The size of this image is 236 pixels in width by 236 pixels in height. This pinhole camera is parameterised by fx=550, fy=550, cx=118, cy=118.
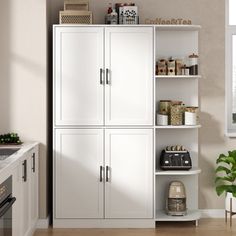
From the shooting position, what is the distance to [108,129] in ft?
16.3

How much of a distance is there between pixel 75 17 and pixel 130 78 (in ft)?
2.45

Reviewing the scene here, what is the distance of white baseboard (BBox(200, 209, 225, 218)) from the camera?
5.39 meters

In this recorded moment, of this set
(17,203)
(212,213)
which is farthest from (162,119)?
(17,203)

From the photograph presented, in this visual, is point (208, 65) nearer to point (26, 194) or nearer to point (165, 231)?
point (165, 231)

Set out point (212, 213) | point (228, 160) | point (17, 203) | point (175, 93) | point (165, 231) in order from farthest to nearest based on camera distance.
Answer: point (212, 213) → point (175, 93) → point (228, 160) → point (165, 231) → point (17, 203)

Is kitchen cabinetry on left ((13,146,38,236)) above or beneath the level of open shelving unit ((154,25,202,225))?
beneath

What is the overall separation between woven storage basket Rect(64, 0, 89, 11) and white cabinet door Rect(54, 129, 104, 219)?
1126 millimetres

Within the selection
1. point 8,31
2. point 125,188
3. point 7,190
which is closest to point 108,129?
point 125,188

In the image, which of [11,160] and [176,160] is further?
[176,160]

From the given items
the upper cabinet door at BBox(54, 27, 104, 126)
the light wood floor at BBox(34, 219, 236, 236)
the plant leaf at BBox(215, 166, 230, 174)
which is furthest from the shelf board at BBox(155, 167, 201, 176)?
the upper cabinet door at BBox(54, 27, 104, 126)

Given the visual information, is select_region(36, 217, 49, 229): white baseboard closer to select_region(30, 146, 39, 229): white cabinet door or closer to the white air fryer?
select_region(30, 146, 39, 229): white cabinet door

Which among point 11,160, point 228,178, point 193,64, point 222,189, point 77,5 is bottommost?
point 222,189

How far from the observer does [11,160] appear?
3645mm

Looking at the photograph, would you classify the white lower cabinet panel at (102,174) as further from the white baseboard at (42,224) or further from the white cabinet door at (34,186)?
the white cabinet door at (34,186)
